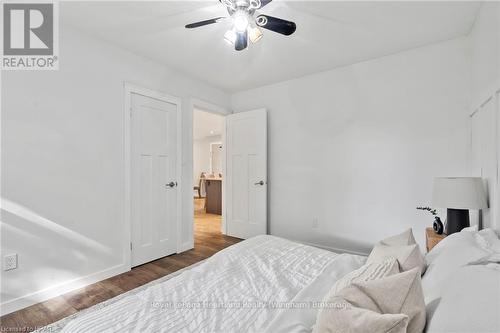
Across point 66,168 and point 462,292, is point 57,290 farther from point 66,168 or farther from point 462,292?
point 462,292

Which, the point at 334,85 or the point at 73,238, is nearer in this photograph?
the point at 73,238

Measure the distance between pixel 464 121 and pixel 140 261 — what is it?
3867mm

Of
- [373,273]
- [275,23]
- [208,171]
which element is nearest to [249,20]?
[275,23]

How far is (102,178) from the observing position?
251 centimetres

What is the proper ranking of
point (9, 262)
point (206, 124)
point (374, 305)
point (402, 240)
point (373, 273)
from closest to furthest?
point (374, 305) → point (373, 273) → point (402, 240) → point (9, 262) → point (206, 124)

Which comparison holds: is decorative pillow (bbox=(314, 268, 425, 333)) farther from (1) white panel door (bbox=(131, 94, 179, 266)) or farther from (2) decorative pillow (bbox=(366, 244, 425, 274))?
(1) white panel door (bbox=(131, 94, 179, 266))

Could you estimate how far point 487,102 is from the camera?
1.77 m

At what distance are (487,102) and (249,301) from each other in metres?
2.21

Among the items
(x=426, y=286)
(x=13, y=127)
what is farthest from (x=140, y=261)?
(x=426, y=286)

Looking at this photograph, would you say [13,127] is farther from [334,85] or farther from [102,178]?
[334,85]

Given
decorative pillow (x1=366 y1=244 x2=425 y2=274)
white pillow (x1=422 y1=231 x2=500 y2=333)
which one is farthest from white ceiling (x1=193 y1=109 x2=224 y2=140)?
white pillow (x1=422 y1=231 x2=500 y2=333)

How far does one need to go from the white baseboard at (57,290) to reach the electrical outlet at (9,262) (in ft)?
0.88

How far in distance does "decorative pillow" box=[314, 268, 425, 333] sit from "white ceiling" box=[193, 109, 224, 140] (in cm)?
521

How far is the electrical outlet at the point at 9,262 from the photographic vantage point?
1.91 meters
